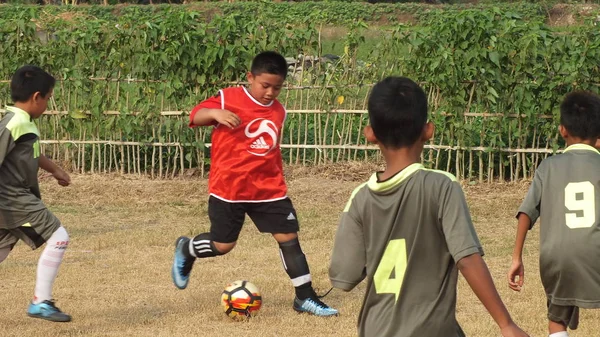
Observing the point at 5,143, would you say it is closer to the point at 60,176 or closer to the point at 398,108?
the point at 60,176

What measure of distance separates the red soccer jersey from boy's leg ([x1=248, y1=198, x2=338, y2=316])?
0.09m

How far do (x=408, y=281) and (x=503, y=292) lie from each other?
373 cm

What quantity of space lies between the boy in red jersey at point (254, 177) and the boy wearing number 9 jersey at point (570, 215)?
1.91 m

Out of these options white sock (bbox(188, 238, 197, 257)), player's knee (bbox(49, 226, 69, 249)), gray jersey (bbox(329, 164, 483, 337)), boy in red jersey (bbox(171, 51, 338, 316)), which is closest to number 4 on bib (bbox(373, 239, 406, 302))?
gray jersey (bbox(329, 164, 483, 337))

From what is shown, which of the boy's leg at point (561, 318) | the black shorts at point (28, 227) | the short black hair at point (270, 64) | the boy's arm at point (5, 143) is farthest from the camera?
the short black hair at point (270, 64)

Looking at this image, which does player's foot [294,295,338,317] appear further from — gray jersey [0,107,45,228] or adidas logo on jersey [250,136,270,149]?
gray jersey [0,107,45,228]

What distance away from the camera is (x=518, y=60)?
10688 millimetres

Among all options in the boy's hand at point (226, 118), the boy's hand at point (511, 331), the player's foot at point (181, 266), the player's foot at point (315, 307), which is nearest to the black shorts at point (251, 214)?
the player's foot at point (181, 266)

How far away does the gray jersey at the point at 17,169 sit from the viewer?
229 inches

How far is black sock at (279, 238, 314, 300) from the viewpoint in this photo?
20.8 ft

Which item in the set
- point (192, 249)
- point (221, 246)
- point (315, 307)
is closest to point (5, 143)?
point (192, 249)

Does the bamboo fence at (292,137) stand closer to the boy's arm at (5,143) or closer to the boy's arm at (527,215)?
the boy's arm at (5,143)

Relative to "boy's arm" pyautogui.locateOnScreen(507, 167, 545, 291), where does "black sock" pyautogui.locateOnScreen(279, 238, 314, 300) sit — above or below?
below

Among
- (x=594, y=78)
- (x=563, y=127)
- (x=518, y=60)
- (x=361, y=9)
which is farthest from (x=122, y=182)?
(x=361, y=9)
